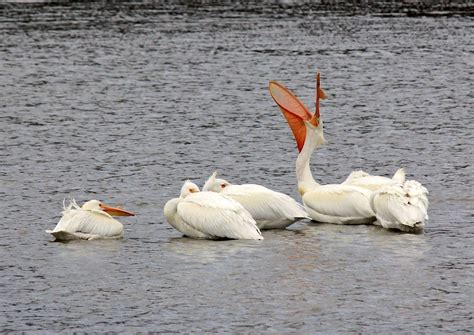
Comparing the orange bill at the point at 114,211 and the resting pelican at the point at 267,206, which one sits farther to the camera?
the resting pelican at the point at 267,206

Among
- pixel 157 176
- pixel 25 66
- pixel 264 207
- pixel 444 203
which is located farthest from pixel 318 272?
pixel 25 66

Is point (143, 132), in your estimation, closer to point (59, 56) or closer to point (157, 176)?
point (157, 176)

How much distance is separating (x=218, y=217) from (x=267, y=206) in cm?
64

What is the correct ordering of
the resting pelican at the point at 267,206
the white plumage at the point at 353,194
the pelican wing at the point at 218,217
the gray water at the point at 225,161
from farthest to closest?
1. the resting pelican at the point at 267,206
2. the white plumage at the point at 353,194
3. the pelican wing at the point at 218,217
4. the gray water at the point at 225,161

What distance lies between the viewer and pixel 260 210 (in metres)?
11.0

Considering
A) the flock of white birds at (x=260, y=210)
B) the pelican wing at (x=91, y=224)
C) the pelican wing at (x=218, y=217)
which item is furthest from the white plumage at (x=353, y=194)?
the pelican wing at (x=91, y=224)

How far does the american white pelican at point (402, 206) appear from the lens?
10.7m

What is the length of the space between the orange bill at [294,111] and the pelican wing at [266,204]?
124 cm

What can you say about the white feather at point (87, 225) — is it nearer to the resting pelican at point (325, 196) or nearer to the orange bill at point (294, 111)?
the resting pelican at point (325, 196)

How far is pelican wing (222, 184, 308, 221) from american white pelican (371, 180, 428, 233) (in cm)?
66

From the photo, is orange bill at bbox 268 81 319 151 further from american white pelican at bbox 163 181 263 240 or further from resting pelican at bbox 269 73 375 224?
american white pelican at bbox 163 181 263 240

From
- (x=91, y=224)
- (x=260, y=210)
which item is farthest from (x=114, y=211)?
(x=260, y=210)

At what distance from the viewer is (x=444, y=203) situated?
11922 millimetres

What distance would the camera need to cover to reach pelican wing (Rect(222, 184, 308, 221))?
11.0 m
